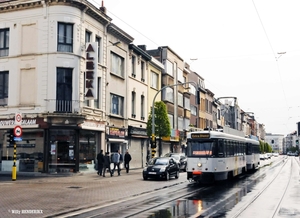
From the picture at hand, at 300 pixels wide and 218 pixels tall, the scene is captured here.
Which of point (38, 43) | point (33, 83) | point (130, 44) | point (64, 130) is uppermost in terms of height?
point (130, 44)

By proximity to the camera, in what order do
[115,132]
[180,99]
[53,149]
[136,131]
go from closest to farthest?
[53,149]
[115,132]
[136,131]
[180,99]

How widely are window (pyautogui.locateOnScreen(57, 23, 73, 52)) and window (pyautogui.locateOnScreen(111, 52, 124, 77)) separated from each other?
6533mm

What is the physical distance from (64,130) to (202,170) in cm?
1155

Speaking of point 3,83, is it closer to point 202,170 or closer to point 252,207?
point 202,170

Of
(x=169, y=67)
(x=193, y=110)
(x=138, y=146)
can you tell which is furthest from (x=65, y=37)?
(x=193, y=110)

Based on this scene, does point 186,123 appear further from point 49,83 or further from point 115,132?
point 49,83

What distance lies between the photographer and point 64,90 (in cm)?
Result: 2948

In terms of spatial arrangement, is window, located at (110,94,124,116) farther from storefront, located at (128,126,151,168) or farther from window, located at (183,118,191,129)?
window, located at (183,118,191,129)

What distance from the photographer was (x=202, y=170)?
2219 centimetres

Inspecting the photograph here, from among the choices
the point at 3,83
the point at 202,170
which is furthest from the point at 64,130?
the point at 202,170

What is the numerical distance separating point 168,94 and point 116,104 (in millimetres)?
14049

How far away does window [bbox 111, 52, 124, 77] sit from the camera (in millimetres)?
36125

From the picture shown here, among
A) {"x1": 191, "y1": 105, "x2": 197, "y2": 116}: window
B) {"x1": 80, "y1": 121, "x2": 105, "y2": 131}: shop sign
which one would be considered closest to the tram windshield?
{"x1": 80, "y1": 121, "x2": 105, "y2": 131}: shop sign

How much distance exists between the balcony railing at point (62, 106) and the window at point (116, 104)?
651 cm
